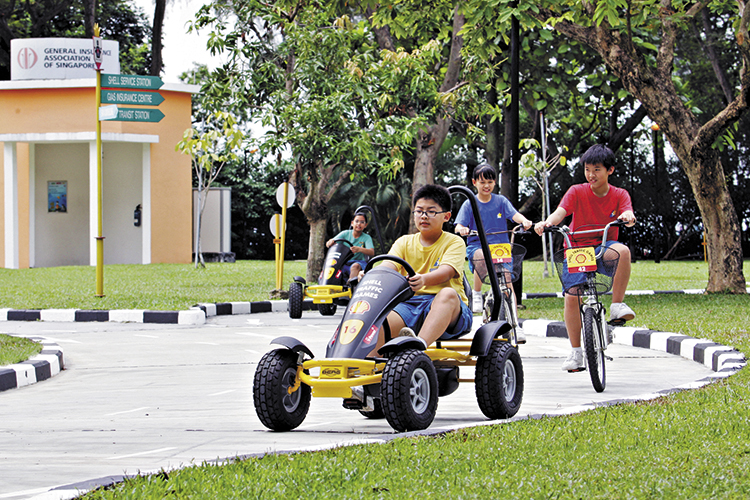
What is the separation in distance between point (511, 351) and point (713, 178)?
1013cm

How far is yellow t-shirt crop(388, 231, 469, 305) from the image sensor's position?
526 centimetres

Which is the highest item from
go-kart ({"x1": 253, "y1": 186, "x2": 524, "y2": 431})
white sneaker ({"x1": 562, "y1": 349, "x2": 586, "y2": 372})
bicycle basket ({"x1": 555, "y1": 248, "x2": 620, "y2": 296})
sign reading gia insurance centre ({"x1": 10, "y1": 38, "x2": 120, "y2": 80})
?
sign reading gia insurance centre ({"x1": 10, "y1": 38, "x2": 120, "y2": 80})

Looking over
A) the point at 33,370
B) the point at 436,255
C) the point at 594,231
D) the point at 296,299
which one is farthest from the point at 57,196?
the point at 436,255

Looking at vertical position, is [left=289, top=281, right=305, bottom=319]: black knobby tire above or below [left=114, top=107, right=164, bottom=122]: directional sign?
below

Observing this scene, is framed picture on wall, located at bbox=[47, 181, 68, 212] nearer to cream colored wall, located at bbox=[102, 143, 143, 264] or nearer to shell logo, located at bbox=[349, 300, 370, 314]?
cream colored wall, located at bbox=[102, 143, 143, 264]

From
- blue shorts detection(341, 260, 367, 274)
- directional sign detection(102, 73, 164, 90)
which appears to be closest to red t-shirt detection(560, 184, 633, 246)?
blue shorts detection(341, 260, 367, 274)

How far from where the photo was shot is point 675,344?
841 cm

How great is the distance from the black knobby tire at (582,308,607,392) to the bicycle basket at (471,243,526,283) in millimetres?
1486

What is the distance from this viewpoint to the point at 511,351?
4969mm

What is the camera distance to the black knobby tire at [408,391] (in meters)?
4.21

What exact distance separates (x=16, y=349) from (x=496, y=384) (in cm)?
496

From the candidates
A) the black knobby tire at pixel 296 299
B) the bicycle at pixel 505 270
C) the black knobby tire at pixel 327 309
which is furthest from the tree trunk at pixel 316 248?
the bicycle at pixel 505 270

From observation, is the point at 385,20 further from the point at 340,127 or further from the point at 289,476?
the point at 289,476

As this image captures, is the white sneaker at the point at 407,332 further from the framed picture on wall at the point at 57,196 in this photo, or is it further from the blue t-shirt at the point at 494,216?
the framed picture on wall at the point at 57,196
